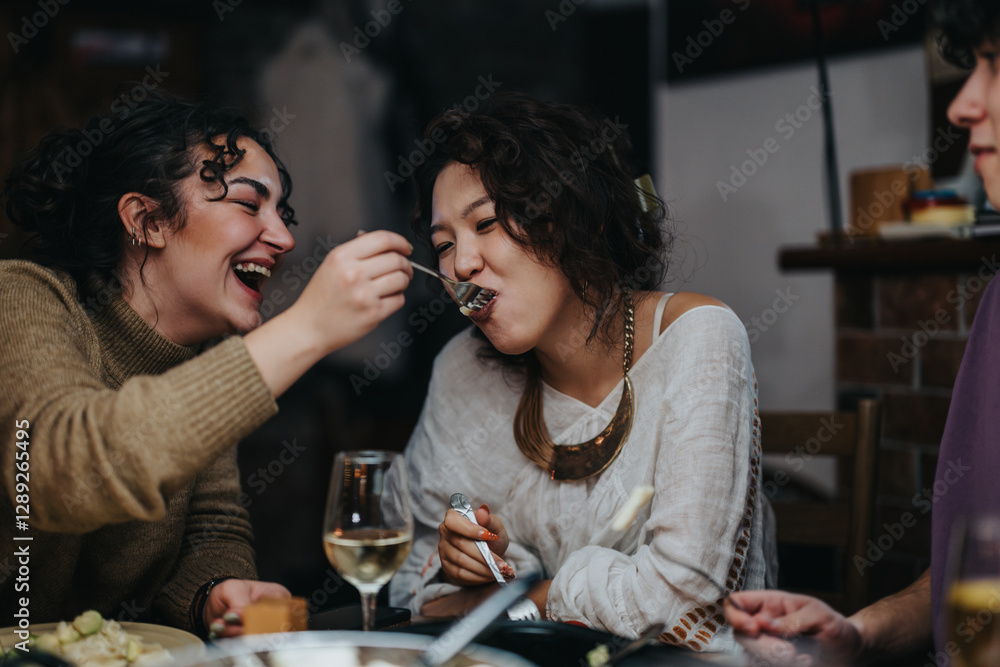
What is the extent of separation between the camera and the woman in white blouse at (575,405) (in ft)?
4.41

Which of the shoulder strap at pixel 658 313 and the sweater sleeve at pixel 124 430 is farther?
the shoulder strap at pixel 658 313

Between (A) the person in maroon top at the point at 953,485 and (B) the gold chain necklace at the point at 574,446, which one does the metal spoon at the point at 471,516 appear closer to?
(B) the gold chain necklace at the point at 574,446

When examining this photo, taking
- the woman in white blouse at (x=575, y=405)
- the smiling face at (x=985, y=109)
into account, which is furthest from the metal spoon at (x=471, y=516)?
the smiling face at (x=985, y=109)

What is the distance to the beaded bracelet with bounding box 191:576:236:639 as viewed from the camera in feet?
4.25

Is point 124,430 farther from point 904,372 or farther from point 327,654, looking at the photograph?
point 904,372

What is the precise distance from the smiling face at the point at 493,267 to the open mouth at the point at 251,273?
1.05 ft

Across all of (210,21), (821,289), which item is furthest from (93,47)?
(821,289)

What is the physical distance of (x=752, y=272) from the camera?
12.2 ft

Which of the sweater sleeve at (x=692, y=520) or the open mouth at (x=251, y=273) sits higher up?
the open mouth at (x=251, y=273)

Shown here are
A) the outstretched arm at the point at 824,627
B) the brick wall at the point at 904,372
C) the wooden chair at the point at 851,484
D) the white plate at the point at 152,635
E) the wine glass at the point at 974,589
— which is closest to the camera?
the wine glass at the point at 974,589

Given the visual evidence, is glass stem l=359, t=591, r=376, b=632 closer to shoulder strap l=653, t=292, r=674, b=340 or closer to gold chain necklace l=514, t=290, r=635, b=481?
gold chain necklace l=514, t=290, r=635, b=481

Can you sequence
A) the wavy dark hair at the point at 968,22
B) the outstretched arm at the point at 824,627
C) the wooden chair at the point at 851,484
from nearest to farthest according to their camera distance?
the outstretched arm at the point at 824,627, the wavy dark hair at the point at 968,22, the wooden chair at the point at 851,484

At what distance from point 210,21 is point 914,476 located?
316 centimetres

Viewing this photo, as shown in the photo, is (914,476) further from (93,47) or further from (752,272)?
(93,47)
